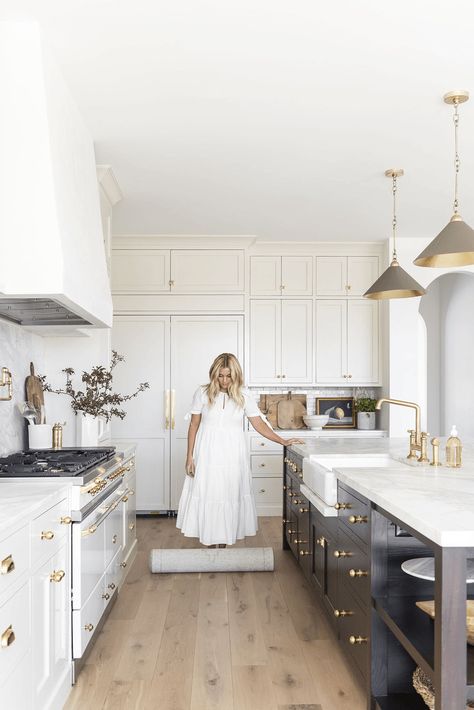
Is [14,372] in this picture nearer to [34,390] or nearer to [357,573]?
[34,390]

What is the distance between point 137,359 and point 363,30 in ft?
13.4

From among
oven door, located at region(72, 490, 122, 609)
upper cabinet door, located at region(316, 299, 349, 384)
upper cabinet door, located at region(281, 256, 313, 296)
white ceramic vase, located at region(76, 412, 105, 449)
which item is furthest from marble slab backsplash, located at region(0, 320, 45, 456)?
upper cabinet door, located at region(316, 299, 349, 384)

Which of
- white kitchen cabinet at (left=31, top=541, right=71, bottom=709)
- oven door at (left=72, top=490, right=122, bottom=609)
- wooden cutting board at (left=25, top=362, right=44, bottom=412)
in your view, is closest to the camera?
white kitchen cabinet at (left=31, top=541, right=71, bottom=709)

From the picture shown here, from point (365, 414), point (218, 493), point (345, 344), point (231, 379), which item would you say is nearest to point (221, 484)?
point (218, 493)

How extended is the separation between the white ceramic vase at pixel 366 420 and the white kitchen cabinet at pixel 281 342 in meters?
0.62

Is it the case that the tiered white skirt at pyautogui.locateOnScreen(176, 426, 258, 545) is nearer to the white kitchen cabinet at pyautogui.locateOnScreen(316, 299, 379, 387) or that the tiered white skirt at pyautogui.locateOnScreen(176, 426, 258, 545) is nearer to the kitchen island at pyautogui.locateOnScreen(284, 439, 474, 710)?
the kitchen island at pyautogui.locateOnScreen(284, 439, 474, 710)

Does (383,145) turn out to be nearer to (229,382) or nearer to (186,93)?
(186,93)

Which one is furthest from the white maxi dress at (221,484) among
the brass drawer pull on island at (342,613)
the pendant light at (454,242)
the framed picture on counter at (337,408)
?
the framed picture on counter at (337,408)

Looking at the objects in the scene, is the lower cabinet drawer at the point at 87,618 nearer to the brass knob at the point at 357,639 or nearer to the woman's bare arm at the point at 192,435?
the brass knob at the point at 357,639

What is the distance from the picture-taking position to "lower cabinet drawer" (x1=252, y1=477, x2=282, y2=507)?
19.9 ft

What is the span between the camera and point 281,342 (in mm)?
6230

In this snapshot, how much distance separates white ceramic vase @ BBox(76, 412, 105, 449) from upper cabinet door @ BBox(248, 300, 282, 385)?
2332mm

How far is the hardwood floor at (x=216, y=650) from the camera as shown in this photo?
2.54m

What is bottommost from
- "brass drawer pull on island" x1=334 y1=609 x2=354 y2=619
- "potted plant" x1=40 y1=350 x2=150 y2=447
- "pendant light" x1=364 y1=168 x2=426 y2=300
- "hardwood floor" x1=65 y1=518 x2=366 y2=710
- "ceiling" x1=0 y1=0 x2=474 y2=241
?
"hardwood floor" x1=65 y1=518 x2=366 y2=710
